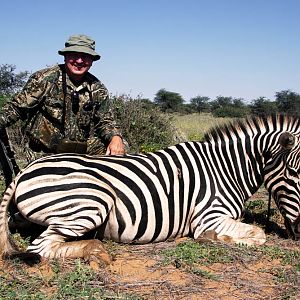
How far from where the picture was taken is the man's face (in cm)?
446

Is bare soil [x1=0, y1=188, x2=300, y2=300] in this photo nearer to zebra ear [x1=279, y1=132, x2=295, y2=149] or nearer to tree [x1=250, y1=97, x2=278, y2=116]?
zebra ear [x1=279, y1=132, x2=295, y2=149]

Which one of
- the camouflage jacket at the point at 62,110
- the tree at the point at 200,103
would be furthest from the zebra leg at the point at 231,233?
the tree at the point at 200,103

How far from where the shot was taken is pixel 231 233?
3.69m

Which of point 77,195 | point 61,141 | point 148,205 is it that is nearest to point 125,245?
point 148,205

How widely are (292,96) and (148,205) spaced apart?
34.5m

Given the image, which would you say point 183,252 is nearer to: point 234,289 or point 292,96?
point 234,289

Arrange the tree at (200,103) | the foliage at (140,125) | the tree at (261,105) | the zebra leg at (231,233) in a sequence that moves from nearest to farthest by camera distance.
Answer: the zebra leg at (231,233), the foliage at (140,125), the tree at (261,105), the tree at (200,103)

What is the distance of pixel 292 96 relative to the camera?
1415 inches

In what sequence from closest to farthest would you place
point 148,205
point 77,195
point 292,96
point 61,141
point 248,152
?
point 77,195 < point 148,205 < point 248,152 < point 61,141 < point 292,96

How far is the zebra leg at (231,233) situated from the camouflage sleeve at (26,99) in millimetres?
2102

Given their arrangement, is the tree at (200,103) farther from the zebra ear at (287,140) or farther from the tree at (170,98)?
the zebra ear at (287,140)

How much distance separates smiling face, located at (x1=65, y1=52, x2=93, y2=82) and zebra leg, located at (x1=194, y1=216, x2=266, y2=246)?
6.50 feet

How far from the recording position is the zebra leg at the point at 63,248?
317 cm

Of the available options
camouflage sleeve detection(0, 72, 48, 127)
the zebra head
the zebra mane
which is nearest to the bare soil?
the zebra head
